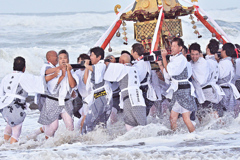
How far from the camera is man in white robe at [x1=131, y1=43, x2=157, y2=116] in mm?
5516

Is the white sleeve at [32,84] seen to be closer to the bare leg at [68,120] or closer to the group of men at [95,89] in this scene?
the group of men at [95,89]

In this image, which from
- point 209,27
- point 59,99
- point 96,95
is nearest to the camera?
point 59,99

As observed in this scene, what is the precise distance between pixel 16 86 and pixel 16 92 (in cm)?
8

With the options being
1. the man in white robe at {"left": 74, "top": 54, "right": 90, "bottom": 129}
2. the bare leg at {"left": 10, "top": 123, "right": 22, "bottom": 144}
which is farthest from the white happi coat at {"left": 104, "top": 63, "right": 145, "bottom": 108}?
the bare leg at {"left": 10, "top": 123, "right": 22, "bottom": 144}

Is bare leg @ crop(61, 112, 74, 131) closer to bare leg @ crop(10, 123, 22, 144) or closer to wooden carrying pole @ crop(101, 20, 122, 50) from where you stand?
bare leg @ crop(10, 123, 22, 144)

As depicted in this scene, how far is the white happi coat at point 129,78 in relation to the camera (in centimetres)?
512

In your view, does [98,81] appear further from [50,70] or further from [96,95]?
[50,70]

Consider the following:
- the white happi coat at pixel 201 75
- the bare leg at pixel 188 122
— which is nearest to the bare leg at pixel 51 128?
the bare leg at pixel 188 122

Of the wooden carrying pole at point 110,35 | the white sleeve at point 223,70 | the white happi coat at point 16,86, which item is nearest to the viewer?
the white happi coat at point 16,86

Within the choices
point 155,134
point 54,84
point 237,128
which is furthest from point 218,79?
point 54,84

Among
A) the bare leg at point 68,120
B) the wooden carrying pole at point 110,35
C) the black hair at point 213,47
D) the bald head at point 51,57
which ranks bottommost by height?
the bare leg at point 68,120

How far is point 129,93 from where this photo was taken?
515 cm

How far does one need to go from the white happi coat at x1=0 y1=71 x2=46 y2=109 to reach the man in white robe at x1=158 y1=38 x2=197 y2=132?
1703 mm

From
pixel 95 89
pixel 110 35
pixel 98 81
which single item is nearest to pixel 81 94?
pixel 95 89
